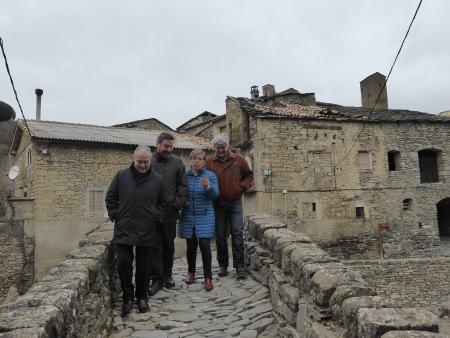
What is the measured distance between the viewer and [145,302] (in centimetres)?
441

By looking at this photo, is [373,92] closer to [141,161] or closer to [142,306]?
[141,161]

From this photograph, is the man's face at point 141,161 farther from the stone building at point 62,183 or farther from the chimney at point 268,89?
the chimney at point 268,89

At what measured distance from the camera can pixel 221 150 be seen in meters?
5.42

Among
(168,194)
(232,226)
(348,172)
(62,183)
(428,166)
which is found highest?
(428,166)

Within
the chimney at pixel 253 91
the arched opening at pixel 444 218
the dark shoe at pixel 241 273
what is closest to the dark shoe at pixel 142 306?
the dark shoe at pixel 241 273

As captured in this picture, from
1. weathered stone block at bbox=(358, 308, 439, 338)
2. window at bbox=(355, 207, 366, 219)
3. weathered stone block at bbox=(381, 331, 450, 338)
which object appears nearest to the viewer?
weathered stone block at bbox=(381, 331, 450, 338)

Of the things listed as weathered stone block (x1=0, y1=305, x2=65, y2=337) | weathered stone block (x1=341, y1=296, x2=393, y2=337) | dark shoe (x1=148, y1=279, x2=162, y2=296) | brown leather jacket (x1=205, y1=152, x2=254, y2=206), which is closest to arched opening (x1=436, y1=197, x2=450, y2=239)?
brown leather jacket (x1=205, y1=152, x2=254, y2=206)

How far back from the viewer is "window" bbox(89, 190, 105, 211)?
50.6ft

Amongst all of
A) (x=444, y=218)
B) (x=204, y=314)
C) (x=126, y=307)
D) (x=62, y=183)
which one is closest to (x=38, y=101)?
(x=62, y=183)

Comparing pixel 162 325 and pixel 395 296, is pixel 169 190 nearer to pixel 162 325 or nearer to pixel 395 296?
pixel 162 325

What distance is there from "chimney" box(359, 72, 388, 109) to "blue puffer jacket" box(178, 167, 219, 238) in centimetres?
2117

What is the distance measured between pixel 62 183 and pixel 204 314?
39.7 ft

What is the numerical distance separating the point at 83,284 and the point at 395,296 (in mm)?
14619

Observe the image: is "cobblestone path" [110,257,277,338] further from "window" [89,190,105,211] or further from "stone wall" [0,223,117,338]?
"window" [89,190,105,211]
